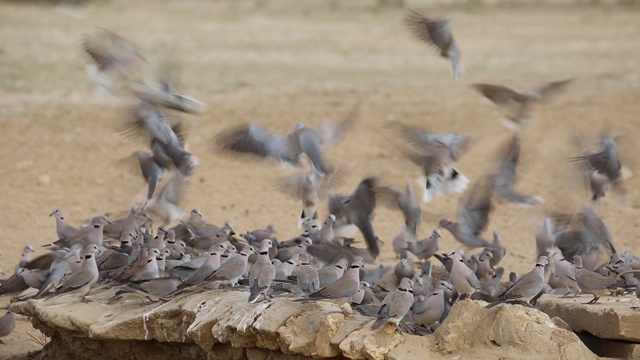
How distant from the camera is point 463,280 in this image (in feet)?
29.7

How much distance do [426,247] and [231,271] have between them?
2984 mm

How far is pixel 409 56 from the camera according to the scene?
26.1m

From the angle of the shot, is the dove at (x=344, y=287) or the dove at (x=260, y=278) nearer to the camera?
the dove at (x=260, y=278)

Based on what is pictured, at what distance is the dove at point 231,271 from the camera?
8.27 meters

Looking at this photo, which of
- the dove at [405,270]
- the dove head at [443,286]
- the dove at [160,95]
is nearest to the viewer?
the dove head at [443,286]

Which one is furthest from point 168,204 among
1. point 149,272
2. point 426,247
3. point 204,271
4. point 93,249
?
point 204,271

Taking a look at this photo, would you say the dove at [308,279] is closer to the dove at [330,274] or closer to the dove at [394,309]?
the dove at [330,274]

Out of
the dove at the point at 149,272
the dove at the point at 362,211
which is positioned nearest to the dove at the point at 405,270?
the dove at the point at 362,211

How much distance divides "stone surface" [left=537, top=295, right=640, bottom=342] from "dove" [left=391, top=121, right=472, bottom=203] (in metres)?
Result: 3.83

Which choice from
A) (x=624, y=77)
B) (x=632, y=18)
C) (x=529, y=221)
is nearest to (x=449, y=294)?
(x=529, y=221)

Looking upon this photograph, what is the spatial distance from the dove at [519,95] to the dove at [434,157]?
1.89 feet

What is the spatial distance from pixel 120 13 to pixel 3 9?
3040 millimetres

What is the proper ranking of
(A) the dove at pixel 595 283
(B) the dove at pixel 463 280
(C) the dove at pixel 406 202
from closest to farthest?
(A) the dove at pixel 595 283
(B) the dove at pixel 463 280
(C) the dove at pixel 406 202

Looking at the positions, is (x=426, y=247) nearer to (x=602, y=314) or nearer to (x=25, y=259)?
(x=25, y=259)
